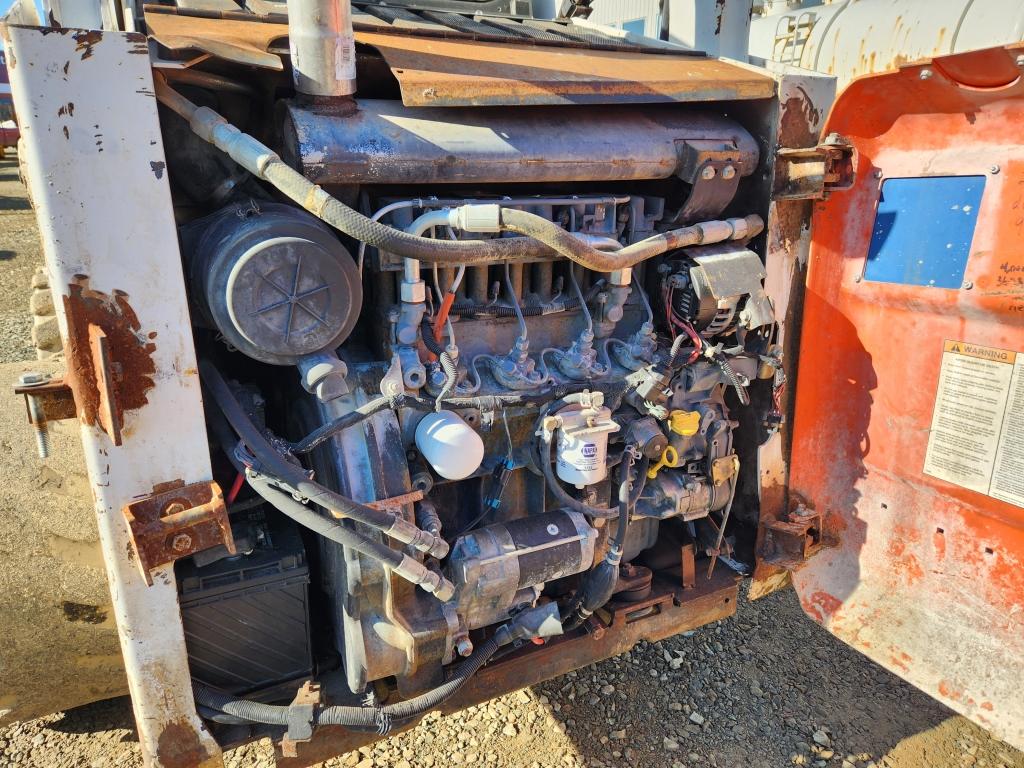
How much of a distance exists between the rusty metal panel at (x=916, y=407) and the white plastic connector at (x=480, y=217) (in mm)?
1185

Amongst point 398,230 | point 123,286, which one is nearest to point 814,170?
point 398,230

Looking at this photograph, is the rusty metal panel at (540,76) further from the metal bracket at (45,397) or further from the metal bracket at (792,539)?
the metal bracket at (792,539)

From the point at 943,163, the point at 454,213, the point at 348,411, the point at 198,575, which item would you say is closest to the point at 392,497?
the point at 348,411

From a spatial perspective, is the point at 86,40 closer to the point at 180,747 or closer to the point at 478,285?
the point at 478,285

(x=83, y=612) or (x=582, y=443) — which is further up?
(x=582, y=443)

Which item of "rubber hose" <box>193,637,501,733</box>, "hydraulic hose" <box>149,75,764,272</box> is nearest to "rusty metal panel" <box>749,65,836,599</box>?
"hydraulic hose" <box>149,75,764,272</box>

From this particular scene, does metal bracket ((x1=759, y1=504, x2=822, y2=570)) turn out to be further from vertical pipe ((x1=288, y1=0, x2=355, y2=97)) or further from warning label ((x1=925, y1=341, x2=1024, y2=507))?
vertical pipe ((x1=288, y1=0, x2=355, y2=97))

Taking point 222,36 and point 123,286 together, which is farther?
point 222,36

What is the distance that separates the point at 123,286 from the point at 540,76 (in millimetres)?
1047

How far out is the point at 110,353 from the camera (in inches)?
53.7

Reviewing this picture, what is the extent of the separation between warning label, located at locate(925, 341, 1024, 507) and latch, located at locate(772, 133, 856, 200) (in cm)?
55

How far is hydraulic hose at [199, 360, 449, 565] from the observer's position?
1.46m

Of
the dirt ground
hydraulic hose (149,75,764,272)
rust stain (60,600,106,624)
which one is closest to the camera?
hydraulic hose (149,75,764,272)

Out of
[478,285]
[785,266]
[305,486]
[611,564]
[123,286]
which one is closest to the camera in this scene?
[123,286]
